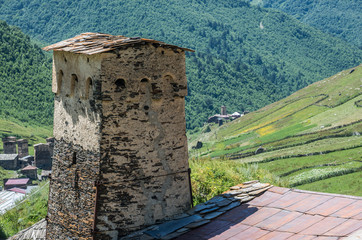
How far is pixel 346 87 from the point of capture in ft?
270

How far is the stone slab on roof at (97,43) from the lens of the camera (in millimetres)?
12250

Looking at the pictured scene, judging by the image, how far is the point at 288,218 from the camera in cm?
1220

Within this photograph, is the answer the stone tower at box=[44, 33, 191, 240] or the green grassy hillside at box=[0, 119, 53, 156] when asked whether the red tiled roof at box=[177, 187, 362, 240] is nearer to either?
the stone tower at box=[44, 33, 191, 240]

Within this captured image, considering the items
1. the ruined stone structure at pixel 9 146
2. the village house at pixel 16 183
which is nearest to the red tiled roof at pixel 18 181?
the village house at pixel 16 183

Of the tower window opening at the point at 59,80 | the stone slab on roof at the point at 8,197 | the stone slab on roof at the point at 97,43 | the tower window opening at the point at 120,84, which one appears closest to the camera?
the stone slab on roof at the point at 97,43

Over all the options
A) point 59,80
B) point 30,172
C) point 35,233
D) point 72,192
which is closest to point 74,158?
point 72,192

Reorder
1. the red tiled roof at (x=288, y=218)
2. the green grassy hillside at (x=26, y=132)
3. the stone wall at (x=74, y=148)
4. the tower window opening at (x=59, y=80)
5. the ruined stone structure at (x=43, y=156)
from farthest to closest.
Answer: the green grassy hillside at (x=26, y=132)
the ruined stone structure at (x=43, y=156)
the tower window opening at (x=59, y=80)
the stone wall at (x=74, y=148)
the red tiled roof at (x=288, y=218)

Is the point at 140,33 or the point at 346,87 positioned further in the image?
the point at 140,33

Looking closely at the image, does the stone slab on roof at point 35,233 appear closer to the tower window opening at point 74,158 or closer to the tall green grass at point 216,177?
the tower window opening at point 74,158

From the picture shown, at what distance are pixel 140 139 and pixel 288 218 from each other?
11.2ft

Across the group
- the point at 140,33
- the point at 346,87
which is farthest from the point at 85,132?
the point at 140,33

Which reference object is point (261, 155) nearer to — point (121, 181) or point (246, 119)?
point (246, 119)

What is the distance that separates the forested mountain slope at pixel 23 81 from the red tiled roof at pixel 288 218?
9584 centimetres

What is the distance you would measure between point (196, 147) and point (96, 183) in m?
79.1
